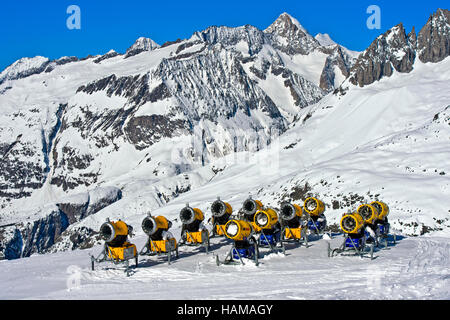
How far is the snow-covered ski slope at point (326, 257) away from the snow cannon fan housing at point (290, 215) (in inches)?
91.5

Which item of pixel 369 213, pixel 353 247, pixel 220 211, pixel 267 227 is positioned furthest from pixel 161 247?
pixel 369 213

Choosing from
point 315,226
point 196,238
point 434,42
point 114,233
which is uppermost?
point 434,42

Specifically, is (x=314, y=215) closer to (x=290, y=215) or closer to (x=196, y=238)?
(x=290, y=215)

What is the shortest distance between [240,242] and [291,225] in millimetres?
8637

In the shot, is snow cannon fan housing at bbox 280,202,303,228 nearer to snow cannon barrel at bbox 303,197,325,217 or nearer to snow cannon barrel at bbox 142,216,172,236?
snow cannon barrel at bbox 303,197,325,217

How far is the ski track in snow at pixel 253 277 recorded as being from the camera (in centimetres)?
1827

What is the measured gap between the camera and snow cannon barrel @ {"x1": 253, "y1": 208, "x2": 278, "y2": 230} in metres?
30.2

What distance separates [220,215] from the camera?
34812 millimetres

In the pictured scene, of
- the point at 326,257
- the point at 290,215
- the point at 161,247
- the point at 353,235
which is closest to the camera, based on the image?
the point at 161,247

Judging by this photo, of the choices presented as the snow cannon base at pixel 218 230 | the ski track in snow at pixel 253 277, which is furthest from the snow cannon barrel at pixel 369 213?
the snow cannon base at pixel 218 230

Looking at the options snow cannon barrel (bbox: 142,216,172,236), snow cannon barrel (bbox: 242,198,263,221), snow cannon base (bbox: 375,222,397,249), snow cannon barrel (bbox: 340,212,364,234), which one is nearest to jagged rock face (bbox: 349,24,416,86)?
snow cannon base (bbox: 375,222,397,249)
